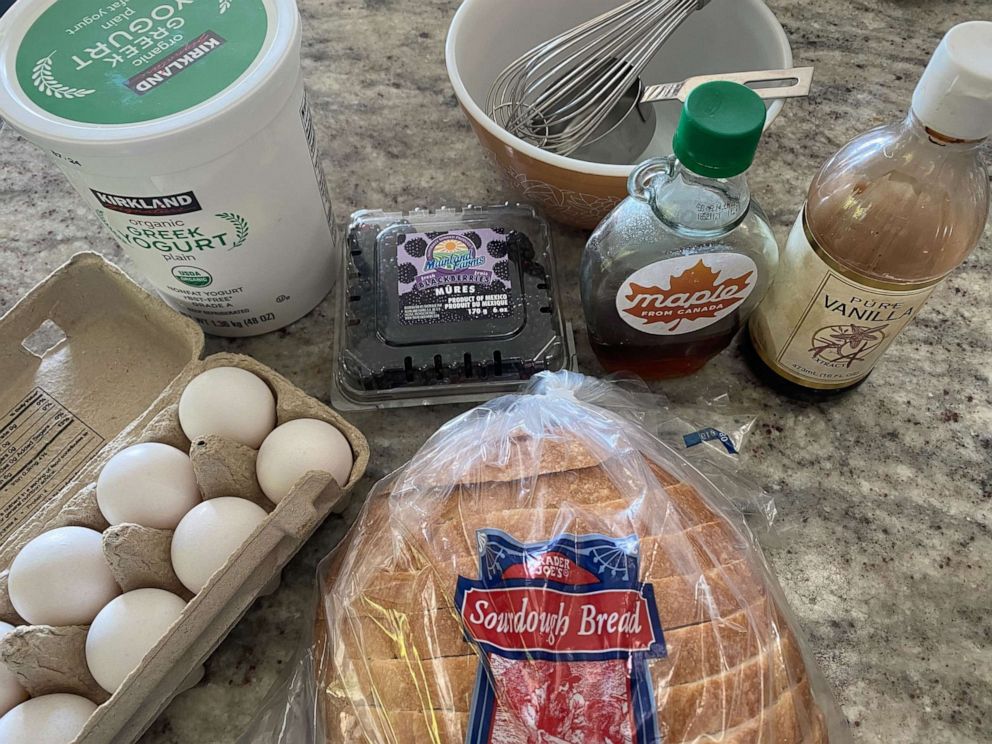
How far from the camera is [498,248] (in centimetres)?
65

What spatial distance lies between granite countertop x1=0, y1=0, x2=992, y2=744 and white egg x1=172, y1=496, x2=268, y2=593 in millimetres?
93

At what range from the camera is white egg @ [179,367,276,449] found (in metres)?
0.55

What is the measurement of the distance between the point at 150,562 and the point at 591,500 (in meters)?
0.28

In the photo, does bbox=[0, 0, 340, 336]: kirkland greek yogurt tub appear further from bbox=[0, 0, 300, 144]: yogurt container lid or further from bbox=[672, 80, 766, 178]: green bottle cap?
bbox=[672, 80, 766, 178]: green bottle cap

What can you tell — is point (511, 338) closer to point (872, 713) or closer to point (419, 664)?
point (419, 664)

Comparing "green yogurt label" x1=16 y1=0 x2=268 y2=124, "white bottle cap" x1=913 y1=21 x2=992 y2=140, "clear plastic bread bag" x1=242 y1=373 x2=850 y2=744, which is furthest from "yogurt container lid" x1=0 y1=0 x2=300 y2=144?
"white bottle cap" x1=913 y1=21 x2=992 y2=140

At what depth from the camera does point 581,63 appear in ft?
2.34

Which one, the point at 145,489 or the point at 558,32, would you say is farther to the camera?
the point at 558,32

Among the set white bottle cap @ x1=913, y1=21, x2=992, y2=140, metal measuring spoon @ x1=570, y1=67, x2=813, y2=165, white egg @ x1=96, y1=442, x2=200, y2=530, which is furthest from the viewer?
metal measuring spoon @ x1=570, y1=67, x2=813, y2=165

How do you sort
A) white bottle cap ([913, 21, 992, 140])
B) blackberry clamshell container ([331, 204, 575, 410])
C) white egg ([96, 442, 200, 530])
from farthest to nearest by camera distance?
blackberry clamshell container ([331, 204, 575, 410]), white egg ([96, 442, 200, 530]), white bottle cap ([913, 21, 992, 140])

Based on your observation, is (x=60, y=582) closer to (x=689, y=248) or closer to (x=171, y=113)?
(x=171, y=113)

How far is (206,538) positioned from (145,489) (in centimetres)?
6

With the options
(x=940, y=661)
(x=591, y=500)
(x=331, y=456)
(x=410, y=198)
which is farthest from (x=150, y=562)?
(x=940, y=661)

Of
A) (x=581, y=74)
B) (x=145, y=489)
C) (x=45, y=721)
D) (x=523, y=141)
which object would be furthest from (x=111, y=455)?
(x=581, y=74)
